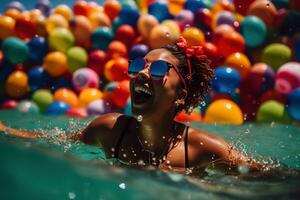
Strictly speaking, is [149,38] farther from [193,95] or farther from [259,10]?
[193,95]

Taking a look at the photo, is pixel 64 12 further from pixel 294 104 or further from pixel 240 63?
pixel 294 104

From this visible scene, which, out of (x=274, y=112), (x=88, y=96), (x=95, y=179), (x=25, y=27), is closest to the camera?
(x=95, y=179)

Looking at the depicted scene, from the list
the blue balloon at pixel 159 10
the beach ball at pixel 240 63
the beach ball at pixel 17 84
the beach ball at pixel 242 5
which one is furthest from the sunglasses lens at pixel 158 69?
the beach ball at pixel 17 84

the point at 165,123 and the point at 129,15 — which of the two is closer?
the point at 165,123

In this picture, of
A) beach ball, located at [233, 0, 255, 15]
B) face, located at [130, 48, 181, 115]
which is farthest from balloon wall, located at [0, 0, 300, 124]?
face, located at [130, 48, 181, 115]

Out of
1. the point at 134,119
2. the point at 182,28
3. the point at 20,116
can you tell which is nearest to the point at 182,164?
the point at 134,119

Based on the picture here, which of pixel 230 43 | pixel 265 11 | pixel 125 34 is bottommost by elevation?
pixel 230 43

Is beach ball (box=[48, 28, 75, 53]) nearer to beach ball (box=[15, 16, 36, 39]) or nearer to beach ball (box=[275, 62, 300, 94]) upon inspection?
beach ball (box=[15, 16, 36, 39])

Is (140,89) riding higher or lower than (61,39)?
lower

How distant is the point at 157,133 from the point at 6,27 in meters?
5.89

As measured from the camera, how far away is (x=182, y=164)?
2.85 m

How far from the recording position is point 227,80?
6047mm

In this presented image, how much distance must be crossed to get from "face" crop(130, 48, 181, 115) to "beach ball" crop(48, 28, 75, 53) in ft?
16.2

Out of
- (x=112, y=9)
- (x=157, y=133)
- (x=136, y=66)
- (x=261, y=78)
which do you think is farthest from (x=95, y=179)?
(x=112, y=9)
